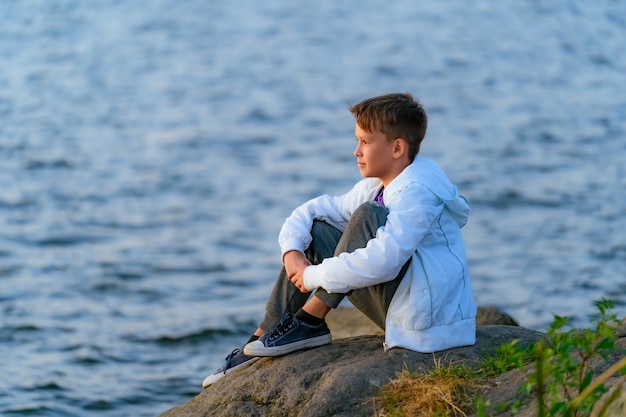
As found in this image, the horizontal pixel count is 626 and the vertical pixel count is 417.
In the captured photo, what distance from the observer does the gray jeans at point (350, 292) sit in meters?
4.09

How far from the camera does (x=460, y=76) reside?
49.2 ft

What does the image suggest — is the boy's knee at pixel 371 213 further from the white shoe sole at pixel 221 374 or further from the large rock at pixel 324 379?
the white shoe sole at pixel 221 374

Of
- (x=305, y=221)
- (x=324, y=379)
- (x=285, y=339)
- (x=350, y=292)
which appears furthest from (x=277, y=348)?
(x=305, y=221)

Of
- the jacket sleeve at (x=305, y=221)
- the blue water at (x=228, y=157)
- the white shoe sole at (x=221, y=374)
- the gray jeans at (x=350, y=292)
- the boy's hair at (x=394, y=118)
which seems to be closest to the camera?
the gray jeans at (x=350, y=292)

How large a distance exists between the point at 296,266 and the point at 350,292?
25 centimetres

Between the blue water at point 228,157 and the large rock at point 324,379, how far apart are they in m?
2.53

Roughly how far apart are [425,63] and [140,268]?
7.37 meters

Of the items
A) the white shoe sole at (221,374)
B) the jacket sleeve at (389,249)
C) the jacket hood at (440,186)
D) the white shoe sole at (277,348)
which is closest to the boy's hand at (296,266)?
the jacket sleeve at (389,249)

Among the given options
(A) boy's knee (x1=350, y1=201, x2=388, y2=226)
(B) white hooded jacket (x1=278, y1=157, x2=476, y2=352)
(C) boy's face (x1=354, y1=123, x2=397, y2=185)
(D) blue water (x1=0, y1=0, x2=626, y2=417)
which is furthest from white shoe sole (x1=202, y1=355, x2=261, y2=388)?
(D) blue water (x1=0, y1=0, x2=626, y2=417)

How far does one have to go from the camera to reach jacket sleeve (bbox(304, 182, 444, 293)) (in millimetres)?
3936

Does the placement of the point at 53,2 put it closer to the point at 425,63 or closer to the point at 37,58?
the point at 37,58

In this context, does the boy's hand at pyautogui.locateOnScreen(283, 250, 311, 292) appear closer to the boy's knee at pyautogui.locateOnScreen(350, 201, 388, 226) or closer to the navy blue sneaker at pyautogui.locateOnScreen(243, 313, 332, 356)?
the navy blue sneaker at pyautogui.locateOnScreen(243, 313, 332, 356)

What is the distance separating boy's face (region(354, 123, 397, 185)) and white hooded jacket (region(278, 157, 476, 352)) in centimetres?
9

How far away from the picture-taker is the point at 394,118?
4227mm
